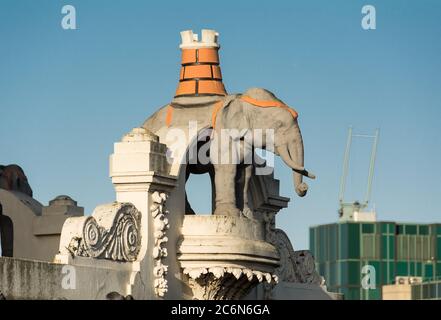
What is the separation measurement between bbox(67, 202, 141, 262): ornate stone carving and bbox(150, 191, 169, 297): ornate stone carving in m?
0.46

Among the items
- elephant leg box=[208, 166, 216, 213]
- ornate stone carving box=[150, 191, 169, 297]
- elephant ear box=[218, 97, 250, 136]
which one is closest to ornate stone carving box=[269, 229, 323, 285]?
elephant leg box=[208, 166, 216, 213]

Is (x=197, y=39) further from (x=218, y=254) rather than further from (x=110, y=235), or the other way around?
(x=110, y=235)

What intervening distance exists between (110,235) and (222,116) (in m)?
5.29

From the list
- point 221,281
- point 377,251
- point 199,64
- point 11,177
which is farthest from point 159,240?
point 377,251

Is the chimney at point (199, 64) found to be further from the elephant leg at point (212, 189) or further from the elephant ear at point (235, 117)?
the elephant leg at point (212, 189)

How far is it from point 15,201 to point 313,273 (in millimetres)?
10882

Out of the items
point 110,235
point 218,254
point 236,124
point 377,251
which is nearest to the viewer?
point 110,235

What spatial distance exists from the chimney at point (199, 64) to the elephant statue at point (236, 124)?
1.07ft

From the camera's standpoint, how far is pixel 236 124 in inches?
1911

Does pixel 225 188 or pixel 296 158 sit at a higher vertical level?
pixel 296 158

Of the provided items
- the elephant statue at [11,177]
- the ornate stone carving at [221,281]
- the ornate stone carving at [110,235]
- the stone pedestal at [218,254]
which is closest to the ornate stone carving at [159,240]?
the ornate stone carving at [110,235]

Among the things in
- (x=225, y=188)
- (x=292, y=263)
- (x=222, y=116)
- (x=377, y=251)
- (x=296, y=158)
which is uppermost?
(x=377, y=251)

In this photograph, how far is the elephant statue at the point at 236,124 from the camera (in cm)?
4844
